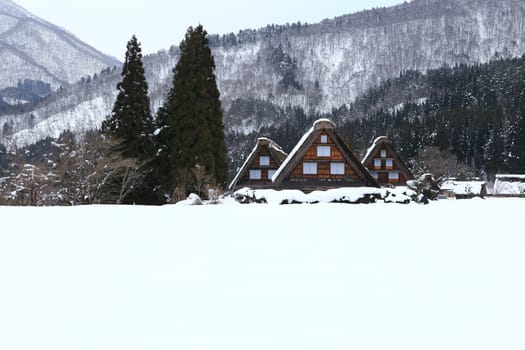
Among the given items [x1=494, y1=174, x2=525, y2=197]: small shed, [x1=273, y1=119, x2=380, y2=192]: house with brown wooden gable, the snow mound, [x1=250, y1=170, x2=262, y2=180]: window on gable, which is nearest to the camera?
the snow mound

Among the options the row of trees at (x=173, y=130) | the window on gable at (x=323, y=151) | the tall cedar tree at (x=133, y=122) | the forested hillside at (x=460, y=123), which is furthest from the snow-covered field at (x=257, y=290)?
the forested hillside at (x=460, y=123)

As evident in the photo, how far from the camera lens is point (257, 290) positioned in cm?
429

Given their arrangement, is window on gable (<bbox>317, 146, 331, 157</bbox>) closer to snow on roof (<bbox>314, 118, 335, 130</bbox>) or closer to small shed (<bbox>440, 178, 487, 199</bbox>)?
snow on roof (<bbox>314, 118, 335, 130</bbox>)

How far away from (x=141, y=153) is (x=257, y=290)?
20.0 m

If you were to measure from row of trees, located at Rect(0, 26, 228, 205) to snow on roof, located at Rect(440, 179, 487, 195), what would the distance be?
107 ft

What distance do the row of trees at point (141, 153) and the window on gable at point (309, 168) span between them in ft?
15.5

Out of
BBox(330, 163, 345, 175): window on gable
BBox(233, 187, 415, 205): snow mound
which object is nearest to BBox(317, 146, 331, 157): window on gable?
BBox(330, 163, 345, 175): window on gable

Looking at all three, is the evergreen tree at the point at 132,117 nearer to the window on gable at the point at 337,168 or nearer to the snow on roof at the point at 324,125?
the snow on roof at the point at 324,125

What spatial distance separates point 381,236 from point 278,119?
155 meters

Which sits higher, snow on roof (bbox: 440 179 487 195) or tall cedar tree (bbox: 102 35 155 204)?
tall cedar tree (bbox: 102 35 155 204)

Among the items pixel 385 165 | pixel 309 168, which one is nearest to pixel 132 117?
pixel 309 168

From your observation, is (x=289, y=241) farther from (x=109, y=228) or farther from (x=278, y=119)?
(x=278, y=119)

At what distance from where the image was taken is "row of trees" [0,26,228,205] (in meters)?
21.0

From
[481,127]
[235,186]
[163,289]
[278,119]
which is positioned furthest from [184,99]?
[278,119]
